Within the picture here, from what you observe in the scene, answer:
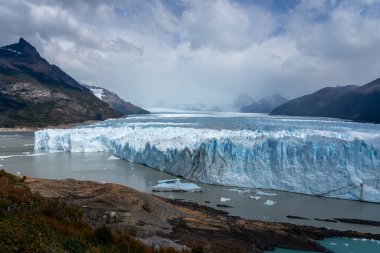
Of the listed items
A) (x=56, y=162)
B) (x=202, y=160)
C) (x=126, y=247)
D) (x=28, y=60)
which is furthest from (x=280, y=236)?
(x=28, y=60)

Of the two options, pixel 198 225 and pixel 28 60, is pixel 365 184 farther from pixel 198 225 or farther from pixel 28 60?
pixel 28 60

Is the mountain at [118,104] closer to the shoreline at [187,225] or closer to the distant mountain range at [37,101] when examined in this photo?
the distant mountain range at [37,101]

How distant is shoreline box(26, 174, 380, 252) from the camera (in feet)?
36.6

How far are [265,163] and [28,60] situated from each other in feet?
428

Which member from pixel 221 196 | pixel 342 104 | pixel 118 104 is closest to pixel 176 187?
pixel 221 196

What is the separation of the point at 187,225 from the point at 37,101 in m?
89.1

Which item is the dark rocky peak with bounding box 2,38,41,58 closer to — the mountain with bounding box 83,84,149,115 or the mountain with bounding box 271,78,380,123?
the mountain with bounding box 83,84,149,115

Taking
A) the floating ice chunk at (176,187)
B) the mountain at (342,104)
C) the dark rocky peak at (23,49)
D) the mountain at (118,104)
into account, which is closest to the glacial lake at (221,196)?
the floating ice chunk at (176,187)

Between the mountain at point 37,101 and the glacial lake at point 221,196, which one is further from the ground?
the mountain at point 37,101

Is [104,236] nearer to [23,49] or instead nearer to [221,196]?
[221,196]

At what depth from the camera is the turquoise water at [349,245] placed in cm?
1152

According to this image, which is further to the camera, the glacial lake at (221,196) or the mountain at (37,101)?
the mountain at (37,101)

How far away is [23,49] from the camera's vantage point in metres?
145

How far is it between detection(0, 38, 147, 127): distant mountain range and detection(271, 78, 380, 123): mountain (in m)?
61.3
